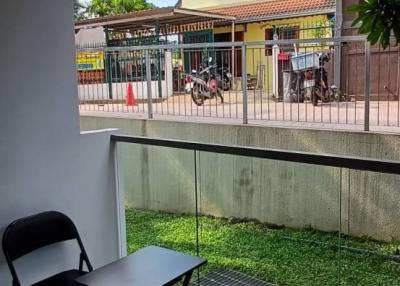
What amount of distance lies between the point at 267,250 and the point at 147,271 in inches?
90.5

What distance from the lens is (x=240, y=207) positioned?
4.93 m

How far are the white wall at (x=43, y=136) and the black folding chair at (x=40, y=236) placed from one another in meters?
0.12

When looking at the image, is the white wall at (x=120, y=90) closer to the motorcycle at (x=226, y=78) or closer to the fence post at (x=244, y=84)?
the motorcycle at (x=226, y=78)

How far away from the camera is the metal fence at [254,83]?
5102mm

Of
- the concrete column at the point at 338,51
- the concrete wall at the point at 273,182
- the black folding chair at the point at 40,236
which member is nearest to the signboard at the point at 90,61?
the concrete wall at the point at 273,182

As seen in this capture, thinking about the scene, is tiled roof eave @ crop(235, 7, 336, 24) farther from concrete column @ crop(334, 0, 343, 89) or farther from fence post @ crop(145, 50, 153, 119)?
fence post @ crop(145, 50, 153, 119)

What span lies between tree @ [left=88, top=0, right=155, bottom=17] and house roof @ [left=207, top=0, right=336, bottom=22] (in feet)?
17.7

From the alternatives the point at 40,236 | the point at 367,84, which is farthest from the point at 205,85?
the point at 40,236

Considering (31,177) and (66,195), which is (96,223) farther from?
(31,177)

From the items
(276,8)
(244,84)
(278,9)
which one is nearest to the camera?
(244,84)

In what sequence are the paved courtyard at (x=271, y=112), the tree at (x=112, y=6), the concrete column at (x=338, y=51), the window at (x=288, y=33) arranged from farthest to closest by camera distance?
the tree at (x=112, y=6) → the window at (x=288, y=33) → the concrete column at (x=338, y=51) → the paved courtyard at (x=271, y=112)

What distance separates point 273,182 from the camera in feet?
15.4

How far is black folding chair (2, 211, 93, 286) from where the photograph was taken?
236 centimetres

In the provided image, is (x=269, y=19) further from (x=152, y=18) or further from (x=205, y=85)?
(x=205, y=85)
